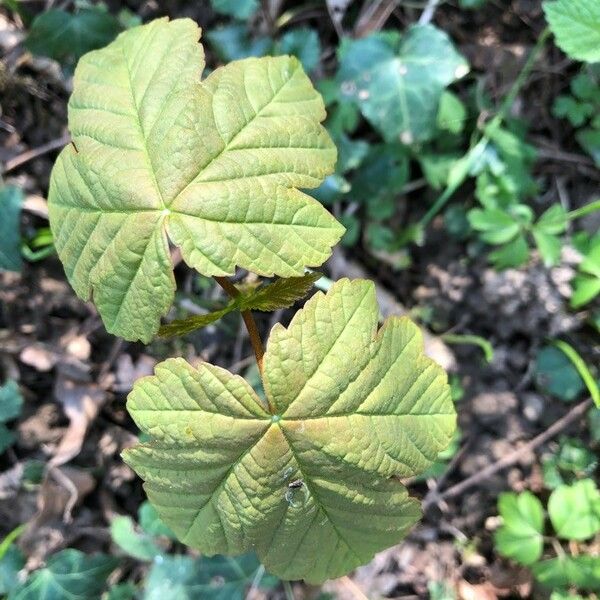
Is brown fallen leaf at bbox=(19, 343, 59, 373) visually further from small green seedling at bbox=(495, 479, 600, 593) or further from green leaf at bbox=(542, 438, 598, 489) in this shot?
green leaf at bbox=(542, 438, 598, 489)

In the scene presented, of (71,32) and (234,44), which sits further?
(234,44)

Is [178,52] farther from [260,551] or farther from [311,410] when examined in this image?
[260,551]

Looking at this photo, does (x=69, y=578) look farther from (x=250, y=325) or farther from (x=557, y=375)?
(x=557, y=375)

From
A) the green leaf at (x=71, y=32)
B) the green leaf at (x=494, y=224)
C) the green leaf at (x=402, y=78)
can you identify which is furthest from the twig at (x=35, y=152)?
the green leaf at (x=494, y=224)

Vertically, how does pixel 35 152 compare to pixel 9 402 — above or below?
above

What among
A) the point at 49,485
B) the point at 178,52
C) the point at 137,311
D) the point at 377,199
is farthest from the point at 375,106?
the point at 49,485

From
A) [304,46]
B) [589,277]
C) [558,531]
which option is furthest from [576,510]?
[304,46]

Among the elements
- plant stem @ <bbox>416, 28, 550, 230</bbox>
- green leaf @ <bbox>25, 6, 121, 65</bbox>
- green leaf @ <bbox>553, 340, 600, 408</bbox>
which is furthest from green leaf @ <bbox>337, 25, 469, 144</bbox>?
green leaf @ <bbox>553, 340, 600, 408</bbox>
